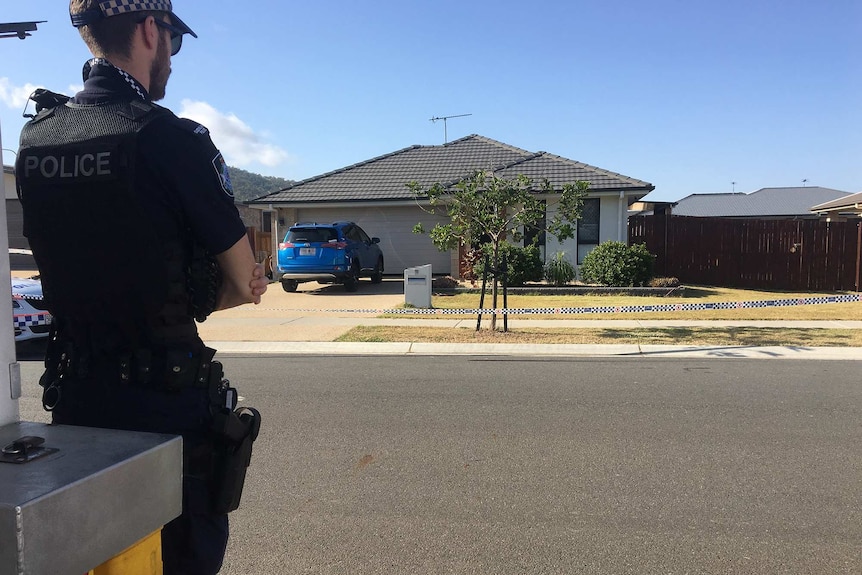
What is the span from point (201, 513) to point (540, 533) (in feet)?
6.91

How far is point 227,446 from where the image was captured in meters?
1.84

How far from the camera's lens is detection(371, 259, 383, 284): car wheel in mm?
18641

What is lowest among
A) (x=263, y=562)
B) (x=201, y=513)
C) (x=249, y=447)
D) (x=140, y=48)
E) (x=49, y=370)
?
(x=263, y=562)

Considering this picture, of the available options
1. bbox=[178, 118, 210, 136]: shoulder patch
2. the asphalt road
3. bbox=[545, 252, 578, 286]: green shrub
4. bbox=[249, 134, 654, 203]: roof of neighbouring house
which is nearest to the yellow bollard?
bbox=[178, 118, 210, 136]: shoulder patch

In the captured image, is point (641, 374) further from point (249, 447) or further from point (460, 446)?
point (249, 447)

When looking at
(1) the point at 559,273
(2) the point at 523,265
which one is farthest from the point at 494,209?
(1) the point at 559,273

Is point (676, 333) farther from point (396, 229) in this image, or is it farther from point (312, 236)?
point (396, 229)

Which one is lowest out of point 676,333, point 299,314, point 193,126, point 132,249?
point 676,333

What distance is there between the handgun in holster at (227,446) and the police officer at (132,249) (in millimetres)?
25

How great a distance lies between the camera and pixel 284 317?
477 inches

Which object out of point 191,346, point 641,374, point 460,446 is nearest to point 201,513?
point 191,346

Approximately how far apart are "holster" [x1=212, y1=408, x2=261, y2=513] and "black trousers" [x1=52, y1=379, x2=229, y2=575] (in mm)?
25

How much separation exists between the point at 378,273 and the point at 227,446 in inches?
671

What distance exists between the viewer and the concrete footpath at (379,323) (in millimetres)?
8570
